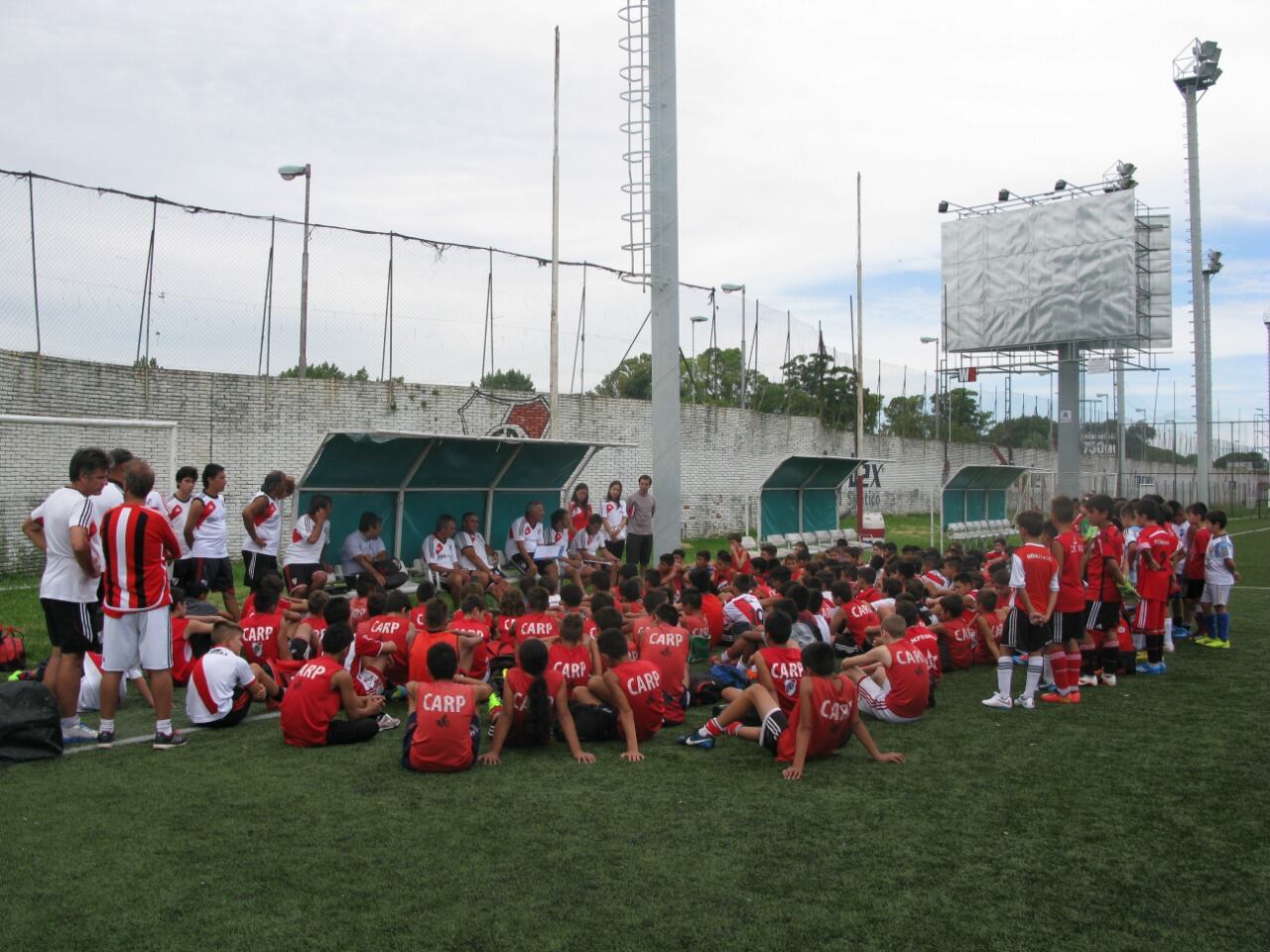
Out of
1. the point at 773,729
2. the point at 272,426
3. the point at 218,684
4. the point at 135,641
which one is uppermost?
the point at 272,426

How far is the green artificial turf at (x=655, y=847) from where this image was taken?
4016 mm

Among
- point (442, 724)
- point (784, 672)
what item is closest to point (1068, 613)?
point (784, 672)

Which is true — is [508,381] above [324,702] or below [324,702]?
above

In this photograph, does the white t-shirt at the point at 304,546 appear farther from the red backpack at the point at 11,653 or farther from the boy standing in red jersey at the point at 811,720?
the boy standing in red jersey at the point at 811,720

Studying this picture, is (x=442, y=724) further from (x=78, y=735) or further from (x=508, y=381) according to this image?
(x=508, y=381)

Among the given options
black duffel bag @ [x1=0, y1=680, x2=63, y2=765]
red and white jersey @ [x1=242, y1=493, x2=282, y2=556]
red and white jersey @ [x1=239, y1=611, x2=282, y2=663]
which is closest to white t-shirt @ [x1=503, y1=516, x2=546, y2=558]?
red and white jersey @ [x1=242, y1=493, x2=282, y2=556]

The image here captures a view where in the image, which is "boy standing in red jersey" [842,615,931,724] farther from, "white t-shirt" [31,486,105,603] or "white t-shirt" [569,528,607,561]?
"white t-shirt" [569,528,607,561]

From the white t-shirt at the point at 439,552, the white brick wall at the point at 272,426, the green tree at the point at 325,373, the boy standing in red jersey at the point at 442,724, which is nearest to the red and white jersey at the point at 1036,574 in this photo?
the boy standing in red jersey at the point at 442,724

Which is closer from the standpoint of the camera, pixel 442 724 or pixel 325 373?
pixel 442 724

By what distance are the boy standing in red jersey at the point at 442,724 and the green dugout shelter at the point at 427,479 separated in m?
5.99

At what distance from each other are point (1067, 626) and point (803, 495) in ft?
38.1

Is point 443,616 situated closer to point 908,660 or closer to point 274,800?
point 274,800

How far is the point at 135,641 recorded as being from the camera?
6734mm

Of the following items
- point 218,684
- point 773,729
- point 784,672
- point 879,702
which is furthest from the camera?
point 879,702
